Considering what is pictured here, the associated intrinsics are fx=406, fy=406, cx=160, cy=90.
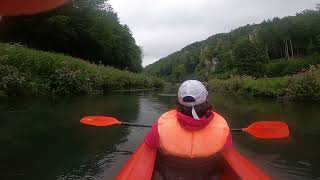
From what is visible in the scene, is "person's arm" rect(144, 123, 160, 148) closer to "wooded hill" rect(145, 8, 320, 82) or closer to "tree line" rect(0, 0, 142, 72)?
"tree line" rect(0, 0, 142, 72)

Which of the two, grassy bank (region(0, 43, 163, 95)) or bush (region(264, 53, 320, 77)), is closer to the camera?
grassy bank (region(0, 43, 163, 95))

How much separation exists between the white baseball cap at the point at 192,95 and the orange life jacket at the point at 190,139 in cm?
20

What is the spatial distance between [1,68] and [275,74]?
4966 cm

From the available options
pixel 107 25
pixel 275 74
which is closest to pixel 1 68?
pixel 107 25

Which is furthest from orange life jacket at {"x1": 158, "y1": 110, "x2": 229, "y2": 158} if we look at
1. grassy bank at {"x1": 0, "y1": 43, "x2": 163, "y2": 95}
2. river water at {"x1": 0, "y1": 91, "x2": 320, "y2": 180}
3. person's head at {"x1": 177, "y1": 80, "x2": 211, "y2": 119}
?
grassy bank at {"x1": 0, "y1": 43, "x2": 163, "y2": 95}

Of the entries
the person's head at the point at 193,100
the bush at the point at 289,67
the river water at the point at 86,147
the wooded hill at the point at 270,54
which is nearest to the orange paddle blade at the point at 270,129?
the river water at the point at 86,147

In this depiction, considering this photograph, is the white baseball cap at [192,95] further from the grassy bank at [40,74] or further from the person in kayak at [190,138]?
the grassy bank at [40,74]

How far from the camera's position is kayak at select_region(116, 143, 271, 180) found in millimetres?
3928

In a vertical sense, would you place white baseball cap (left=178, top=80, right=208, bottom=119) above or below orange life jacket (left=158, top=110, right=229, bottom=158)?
above

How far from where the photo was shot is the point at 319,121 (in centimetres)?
1193

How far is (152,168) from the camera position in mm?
4074

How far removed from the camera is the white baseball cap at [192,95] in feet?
13.6

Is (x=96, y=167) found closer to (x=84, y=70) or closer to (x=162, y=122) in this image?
(x=162, y=122)

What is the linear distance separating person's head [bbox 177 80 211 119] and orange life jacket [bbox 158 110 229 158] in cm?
14
